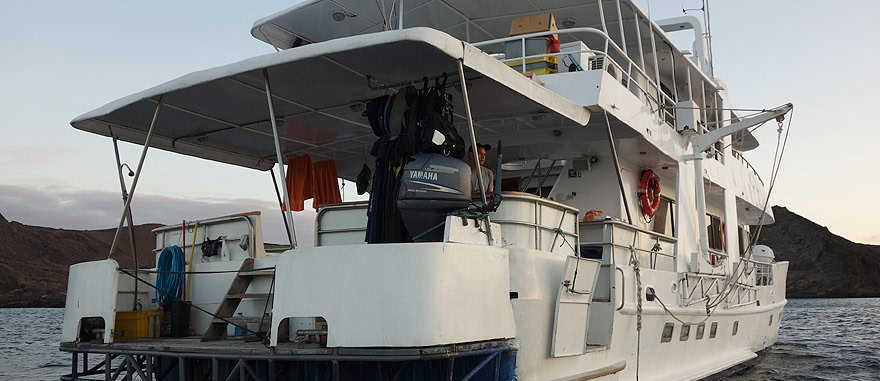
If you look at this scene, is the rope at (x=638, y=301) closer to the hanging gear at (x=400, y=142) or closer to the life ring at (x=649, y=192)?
the life ring at (x=649, y=192)

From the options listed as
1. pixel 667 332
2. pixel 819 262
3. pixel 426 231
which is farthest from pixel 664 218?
pixel 819 262

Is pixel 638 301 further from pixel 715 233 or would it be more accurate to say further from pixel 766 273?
pixel 766 273

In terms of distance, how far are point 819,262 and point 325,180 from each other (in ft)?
373

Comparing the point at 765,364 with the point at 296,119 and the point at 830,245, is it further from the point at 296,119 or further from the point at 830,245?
the point at 830,245

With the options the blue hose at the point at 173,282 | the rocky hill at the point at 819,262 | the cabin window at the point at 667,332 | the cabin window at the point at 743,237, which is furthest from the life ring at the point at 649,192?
the rocky hill at the point at 819,262

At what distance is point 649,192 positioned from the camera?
11.5 meters

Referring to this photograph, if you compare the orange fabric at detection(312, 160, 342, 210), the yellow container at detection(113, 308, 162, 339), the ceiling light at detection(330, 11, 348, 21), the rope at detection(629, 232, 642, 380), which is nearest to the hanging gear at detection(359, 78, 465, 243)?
the yellow container at detection(113, 308, 162, 339)

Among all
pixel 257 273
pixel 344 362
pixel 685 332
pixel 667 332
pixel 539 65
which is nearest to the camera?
pixel 344 362

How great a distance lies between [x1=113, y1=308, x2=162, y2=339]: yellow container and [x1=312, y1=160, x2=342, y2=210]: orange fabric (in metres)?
3.84

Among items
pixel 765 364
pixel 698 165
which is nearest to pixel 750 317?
pixel 765 364

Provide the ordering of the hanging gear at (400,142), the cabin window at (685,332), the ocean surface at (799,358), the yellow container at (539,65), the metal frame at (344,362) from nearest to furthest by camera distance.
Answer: the metal frame at (344,362) → the hanging gear at (400,142) → the yellow container at (539,65) → the cabin window at (685,332) → the ocean surface at (799,358)

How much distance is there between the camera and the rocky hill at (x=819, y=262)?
344 ft

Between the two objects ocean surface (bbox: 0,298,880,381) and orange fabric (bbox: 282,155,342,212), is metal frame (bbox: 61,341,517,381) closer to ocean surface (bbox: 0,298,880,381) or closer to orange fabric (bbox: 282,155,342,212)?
orange fabric (bbox: 282,155,342,212)

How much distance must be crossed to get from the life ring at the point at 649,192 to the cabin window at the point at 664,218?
3.66 ft
